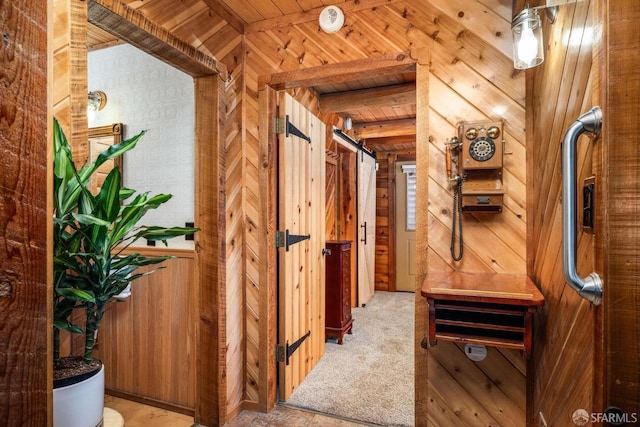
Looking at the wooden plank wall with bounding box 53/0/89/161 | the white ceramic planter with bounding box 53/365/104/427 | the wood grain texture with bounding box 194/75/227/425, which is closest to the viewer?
the white ceramic planter with bounding box 53/365/104/427

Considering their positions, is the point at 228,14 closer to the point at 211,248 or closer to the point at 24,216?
the point at 211,248

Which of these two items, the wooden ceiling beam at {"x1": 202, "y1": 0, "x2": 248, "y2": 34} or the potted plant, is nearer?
the potted plant

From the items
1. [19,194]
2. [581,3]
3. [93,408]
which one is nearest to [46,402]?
[19,194]

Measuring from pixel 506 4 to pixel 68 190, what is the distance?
2053 mm

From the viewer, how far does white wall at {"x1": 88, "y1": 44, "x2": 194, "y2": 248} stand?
229cm

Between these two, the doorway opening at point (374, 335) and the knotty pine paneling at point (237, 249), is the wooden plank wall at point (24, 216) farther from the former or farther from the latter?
the doorway opening at point (374, 335)

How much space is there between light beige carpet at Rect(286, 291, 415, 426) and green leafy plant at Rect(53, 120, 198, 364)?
1572 mm

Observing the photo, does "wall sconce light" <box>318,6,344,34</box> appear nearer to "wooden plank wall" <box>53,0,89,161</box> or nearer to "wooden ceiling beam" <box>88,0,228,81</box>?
"wooden ceiling beam" <box>88,0,228,81</box>

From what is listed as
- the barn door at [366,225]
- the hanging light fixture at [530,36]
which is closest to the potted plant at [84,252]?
the hanging light fixture at [530,36]

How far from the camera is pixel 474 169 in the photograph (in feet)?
5.60

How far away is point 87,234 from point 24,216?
0.71 m

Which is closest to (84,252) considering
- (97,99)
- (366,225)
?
(97,99)

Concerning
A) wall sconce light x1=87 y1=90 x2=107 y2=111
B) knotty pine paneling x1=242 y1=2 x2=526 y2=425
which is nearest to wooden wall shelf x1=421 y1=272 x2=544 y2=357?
knotty pine paneling x1=242 y1=2 x2=526 y2=425

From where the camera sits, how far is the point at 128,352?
7.82ft
